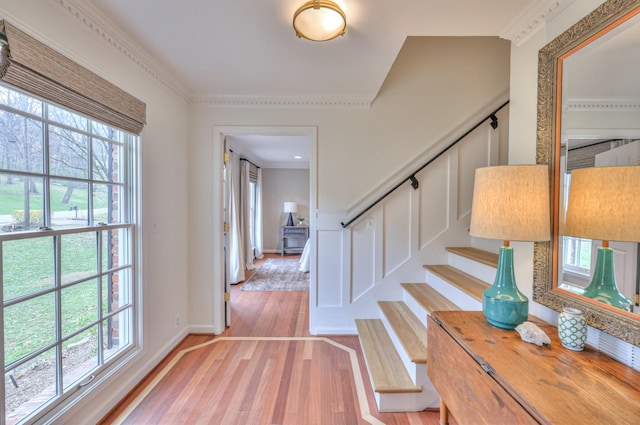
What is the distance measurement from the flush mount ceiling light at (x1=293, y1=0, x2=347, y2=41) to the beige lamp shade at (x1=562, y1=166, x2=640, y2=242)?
1.29 m

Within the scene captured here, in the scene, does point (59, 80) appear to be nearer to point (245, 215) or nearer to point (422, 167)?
point (422, 167)

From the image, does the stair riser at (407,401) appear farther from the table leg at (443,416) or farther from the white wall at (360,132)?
the white wall at (360,132)

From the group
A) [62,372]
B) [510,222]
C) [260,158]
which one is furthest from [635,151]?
[260,158]

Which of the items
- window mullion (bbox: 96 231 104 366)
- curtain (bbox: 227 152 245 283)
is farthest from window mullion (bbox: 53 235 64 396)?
curtain (bbox: 227 152 245 283)

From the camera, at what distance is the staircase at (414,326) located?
159cm

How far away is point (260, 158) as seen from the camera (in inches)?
232

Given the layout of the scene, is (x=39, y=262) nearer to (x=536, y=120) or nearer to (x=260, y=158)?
(x=536, y=120)

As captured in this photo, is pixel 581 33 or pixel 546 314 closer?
pixel 581 33

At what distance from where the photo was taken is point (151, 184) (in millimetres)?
Answer: 1954

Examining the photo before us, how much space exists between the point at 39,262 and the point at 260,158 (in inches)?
194

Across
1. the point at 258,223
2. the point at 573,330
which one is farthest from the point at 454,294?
the point at 258,223

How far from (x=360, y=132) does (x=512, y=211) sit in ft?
5.53

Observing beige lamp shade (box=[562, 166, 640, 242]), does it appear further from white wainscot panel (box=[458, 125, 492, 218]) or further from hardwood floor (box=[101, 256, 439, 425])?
white wainscot panel (box=[458, 125, 492, 218])

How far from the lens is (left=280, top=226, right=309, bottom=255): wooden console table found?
253 inches
